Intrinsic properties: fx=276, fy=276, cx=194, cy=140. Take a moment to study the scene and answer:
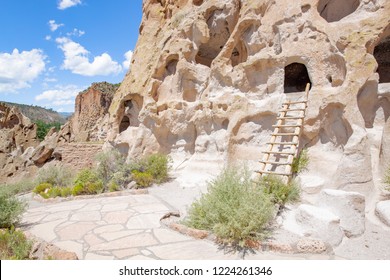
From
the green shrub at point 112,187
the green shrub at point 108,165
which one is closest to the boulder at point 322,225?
the green shrub at point 112,187

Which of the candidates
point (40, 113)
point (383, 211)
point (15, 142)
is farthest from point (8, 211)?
point (40, 113)

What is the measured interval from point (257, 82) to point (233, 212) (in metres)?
5.45

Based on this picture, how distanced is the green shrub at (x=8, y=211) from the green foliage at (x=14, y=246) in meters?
0.97

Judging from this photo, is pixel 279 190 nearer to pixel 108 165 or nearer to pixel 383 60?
pixel 108 165

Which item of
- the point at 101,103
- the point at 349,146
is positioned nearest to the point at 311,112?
the point at 349,146

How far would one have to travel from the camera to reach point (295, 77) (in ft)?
34.5

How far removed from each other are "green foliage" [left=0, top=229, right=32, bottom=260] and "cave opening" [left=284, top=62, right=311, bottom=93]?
9.32m

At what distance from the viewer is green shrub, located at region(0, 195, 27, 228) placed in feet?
15.5

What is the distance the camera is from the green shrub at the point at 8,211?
Answer: 4736 mm

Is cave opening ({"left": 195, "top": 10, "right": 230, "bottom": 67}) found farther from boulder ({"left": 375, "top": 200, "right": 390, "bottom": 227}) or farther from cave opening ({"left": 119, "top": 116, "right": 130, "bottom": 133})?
boulder ({"left": 375, "top": 200, "right": 390, "bottom": 227})

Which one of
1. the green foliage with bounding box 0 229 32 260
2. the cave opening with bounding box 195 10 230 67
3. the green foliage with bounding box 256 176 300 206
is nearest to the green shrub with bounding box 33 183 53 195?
the green foliage with bounding box 0 229 32 260

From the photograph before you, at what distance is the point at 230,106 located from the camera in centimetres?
872

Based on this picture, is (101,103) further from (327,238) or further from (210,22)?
(327,238)

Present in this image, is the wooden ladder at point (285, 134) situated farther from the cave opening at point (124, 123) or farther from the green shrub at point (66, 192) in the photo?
the cave opening at point (124, 123)
